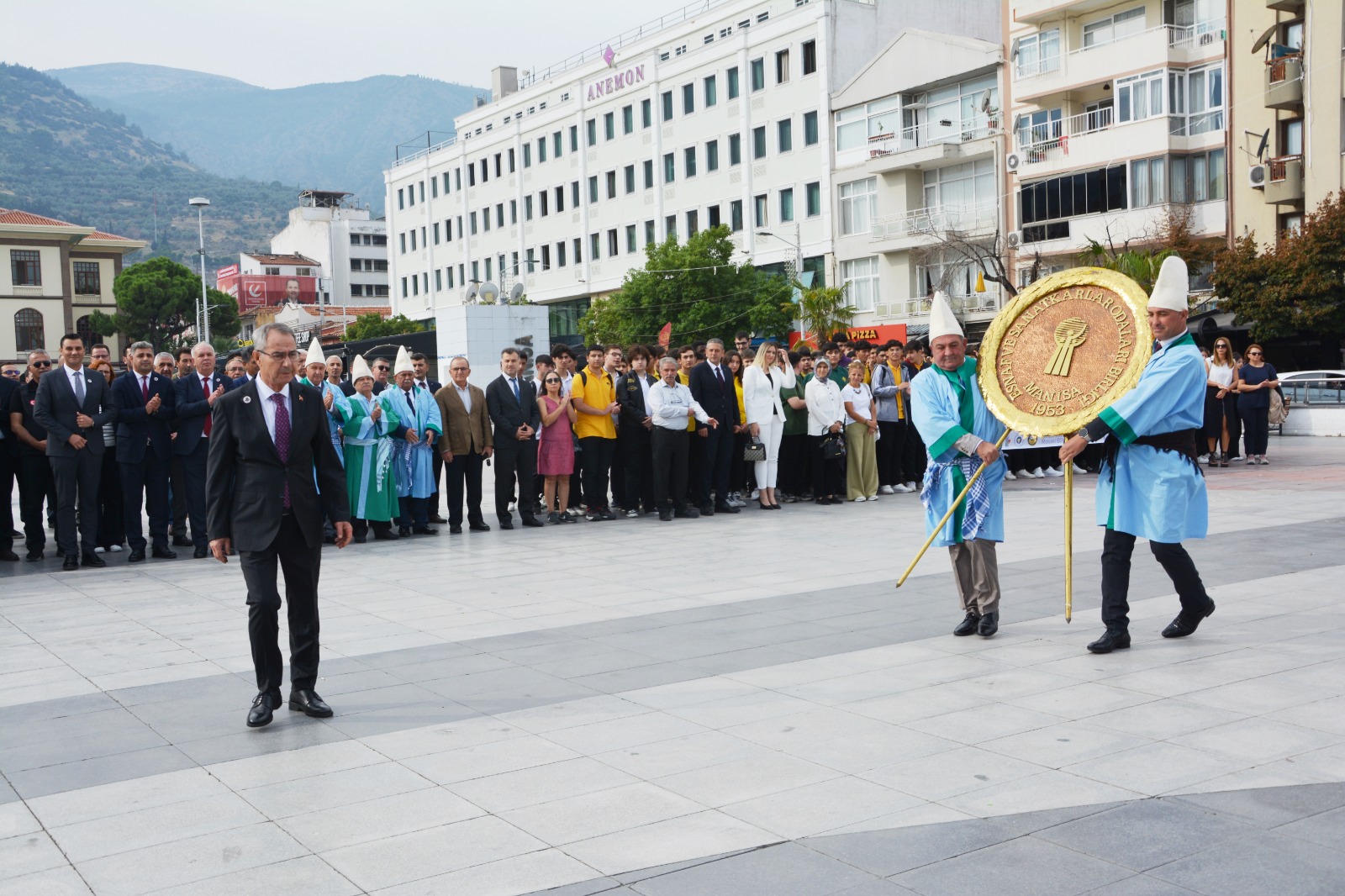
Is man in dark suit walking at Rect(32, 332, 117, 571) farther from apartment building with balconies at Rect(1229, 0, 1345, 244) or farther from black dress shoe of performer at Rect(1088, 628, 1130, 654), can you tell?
apartment building with balconies at Rect(1229, 0, 1345, 244)

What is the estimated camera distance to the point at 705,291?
50.7 meters

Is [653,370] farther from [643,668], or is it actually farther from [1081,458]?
[643,668]

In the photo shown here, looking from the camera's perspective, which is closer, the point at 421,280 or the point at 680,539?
the point at 680,539

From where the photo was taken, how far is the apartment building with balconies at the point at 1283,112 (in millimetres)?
34250

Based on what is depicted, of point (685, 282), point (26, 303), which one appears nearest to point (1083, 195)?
point (685, 282)

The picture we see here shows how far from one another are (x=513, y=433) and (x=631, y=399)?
5.12ft

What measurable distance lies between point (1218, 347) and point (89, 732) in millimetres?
19262

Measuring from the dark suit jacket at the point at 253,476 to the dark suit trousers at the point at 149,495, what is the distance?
7067 millimetres

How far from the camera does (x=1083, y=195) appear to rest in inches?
1583

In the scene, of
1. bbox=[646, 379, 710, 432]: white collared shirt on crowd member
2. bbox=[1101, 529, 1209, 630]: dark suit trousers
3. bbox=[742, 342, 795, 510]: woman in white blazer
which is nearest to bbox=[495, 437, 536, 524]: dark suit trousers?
bbox=[646, 379, 710, 432]: white collared shirt on crowd member

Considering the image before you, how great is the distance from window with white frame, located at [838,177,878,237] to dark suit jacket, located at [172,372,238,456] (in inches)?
1533

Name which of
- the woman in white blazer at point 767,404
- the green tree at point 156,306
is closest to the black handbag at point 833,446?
the woman in white blazer at point 767,404

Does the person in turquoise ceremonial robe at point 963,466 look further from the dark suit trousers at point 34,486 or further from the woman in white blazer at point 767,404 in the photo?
the dark suit trousers at point 34,486

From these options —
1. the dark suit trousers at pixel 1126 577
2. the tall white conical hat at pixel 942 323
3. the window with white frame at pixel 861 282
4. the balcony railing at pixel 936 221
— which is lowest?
the dark suit trousers at pixel 1126 577
